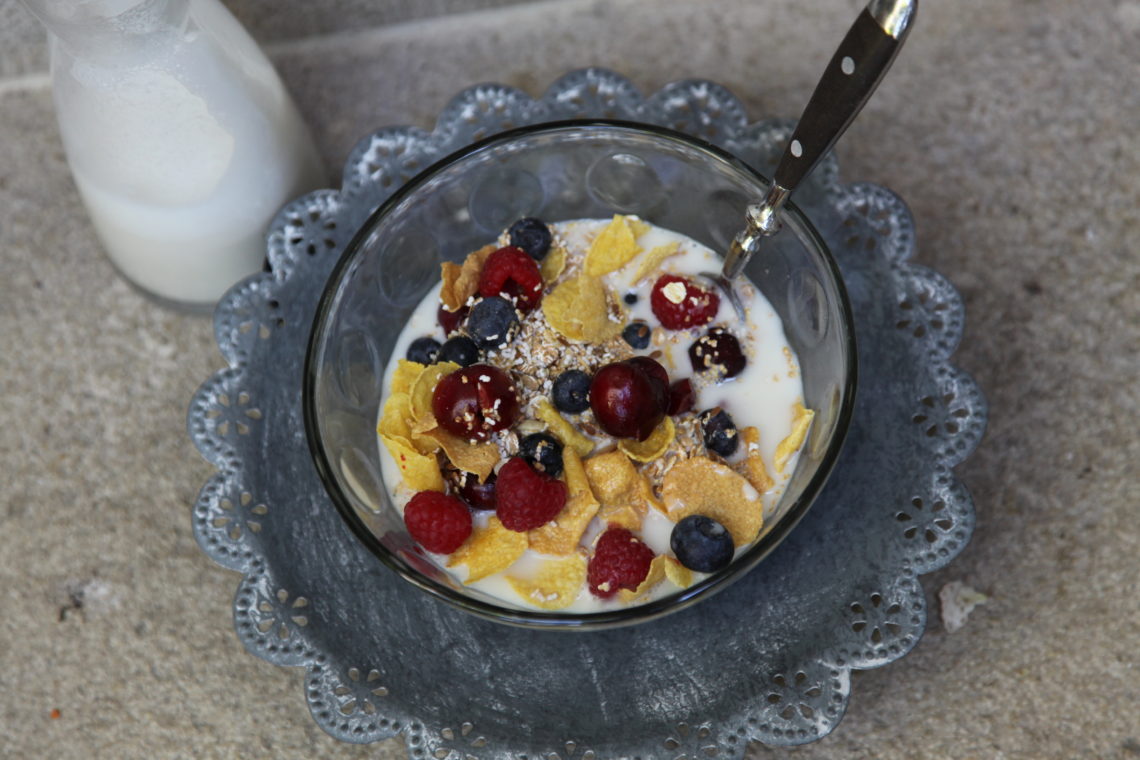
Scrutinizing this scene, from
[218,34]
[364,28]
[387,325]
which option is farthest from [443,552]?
[364,28]

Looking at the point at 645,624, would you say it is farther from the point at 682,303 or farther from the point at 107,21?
the point at 107,21

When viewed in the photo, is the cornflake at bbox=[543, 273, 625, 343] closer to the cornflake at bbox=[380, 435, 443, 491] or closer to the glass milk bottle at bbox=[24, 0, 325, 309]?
the cornflake at bbox=[380, 435, 443, 491]

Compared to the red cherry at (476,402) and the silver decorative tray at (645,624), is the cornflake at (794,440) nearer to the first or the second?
the silver decorative tray at (645,624)

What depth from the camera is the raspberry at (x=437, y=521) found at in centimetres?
79

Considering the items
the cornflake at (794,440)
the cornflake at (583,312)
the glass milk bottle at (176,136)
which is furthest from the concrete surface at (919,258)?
the cornflake at (583,312)

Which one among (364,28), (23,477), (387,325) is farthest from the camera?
(364,28)

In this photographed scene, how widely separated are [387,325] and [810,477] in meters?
0.38

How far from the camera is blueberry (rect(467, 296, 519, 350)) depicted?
84 centimetres

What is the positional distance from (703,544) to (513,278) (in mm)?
264

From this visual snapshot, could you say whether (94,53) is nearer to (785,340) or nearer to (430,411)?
(430,411)

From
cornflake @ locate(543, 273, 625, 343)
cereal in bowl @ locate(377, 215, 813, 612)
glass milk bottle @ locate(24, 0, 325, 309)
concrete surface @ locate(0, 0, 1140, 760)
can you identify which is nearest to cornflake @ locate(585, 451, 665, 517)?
cereal in bowl @ locate(377, 215, 813, 612)

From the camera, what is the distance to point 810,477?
2.57 feet

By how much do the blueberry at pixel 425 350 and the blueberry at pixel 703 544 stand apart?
0.25 metres

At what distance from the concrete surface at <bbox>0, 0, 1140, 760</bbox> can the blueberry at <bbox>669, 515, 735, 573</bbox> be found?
227 mm
